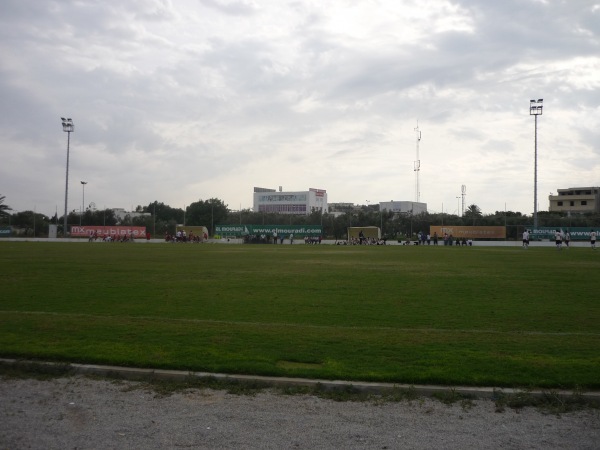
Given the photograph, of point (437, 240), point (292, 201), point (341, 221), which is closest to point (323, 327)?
point (437, 240)

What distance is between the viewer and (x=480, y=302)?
13.5 m

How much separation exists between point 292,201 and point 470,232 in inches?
3363

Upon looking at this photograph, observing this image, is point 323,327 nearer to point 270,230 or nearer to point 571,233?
point 571,233

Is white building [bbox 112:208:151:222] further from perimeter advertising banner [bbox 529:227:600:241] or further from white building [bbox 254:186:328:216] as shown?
perimeter advertising banner [bbox 529:227:600:241]

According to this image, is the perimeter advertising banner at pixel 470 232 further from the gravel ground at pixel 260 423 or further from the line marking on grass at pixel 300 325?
the gravel ground at pixel 260 423

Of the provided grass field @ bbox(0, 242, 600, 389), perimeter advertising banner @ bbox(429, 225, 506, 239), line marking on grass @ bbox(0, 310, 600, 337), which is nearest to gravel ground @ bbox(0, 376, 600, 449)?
grass field @ bbox(0, 242, 600, 389)

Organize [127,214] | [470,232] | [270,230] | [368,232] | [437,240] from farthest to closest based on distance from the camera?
1. [127,214]
2. [270,230]
3. [368,232]
4. [470,232]
5. [437,240]

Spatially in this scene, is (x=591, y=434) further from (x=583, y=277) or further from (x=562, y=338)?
(x=583, y=277)

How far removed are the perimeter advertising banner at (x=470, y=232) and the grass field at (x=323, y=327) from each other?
171 feet

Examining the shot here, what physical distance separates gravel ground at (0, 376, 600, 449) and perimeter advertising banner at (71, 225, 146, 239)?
7558cm

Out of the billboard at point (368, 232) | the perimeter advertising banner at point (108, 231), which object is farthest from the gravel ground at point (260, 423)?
the perimeter advertising banner at point (108, 231)

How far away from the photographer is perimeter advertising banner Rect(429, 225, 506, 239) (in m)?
68.1

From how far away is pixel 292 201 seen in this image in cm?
15175

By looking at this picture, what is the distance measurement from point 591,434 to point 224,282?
13.6m
